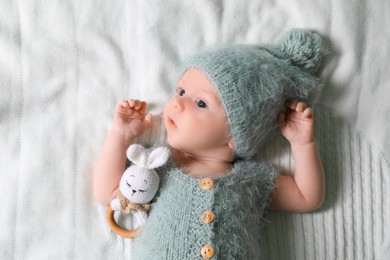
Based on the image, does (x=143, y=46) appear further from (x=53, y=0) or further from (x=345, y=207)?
(x=345, y=207)

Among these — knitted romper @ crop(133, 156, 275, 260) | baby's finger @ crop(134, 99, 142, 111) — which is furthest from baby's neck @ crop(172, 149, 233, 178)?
baby's finger @ crop(134, 99, 142, 111)

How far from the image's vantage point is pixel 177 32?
1.10m

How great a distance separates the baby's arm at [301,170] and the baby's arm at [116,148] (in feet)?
1.09

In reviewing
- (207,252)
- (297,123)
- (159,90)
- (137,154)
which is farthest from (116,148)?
(297,123)

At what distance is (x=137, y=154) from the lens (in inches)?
39.1

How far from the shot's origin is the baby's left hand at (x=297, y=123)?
3.32ft

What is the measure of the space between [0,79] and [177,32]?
1.44ft

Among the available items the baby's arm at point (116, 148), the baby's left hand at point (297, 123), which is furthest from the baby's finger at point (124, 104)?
the baby's left hand at point (297, 123)

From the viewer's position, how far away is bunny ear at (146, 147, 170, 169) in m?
0.98

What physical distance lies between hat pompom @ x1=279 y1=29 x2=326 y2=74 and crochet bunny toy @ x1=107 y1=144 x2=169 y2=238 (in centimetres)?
36

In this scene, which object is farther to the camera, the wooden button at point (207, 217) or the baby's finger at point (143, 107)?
the baby's finger at point (143, 107)

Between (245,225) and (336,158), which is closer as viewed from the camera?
(245,225)

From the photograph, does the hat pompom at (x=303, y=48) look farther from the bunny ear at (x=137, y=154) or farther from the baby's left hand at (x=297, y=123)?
the bunny ear at (x=137, y=154)

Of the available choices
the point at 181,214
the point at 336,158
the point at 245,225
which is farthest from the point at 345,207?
the point at 181,214
